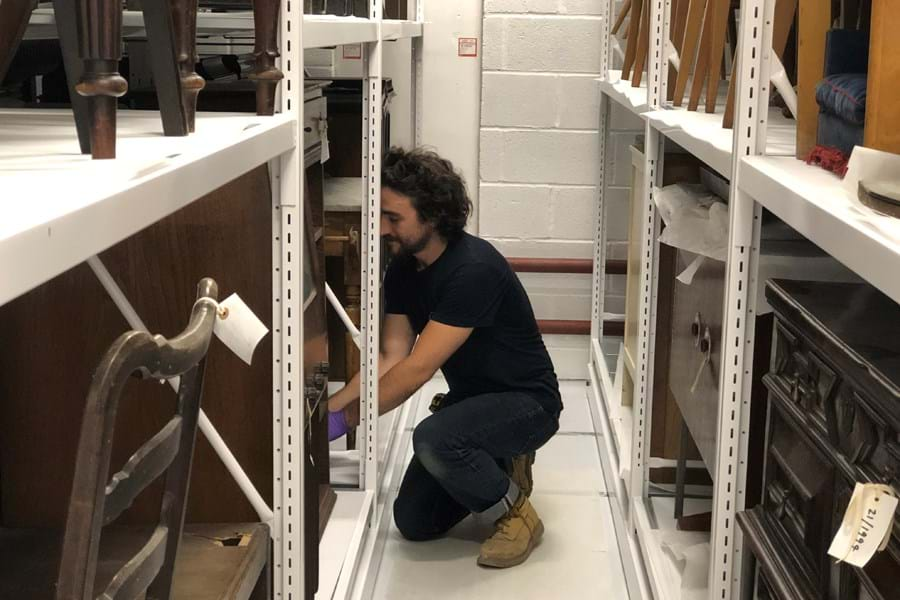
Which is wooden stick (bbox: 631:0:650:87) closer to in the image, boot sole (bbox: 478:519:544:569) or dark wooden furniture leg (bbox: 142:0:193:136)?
boot sole (bbox: 478:519:544:569)

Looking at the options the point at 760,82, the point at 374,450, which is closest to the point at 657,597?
the point at 374,450

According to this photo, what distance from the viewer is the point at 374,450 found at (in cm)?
312

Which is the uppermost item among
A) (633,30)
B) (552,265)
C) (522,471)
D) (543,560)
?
(633,30)

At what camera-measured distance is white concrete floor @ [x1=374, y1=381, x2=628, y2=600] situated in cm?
298

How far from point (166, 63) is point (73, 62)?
122 mm

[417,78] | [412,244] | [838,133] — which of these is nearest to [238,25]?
[412,244]

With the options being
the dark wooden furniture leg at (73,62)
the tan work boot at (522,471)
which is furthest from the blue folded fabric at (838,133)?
the tan work boot at (522,471)

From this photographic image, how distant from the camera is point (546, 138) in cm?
474

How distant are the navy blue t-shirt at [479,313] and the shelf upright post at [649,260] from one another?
14.5 inches

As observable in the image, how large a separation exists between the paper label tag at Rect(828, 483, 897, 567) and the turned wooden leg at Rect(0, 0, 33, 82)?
106 centimetres

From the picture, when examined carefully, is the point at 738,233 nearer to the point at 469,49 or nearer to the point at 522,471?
the point at 522,471

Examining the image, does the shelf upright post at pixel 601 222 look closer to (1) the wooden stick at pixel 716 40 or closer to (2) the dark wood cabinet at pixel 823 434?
(1) the wooden stick at pixel 716 40

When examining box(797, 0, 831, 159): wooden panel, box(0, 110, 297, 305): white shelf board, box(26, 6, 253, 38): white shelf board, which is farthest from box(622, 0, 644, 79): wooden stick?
box(0, 110, 297, 305): white shelf board

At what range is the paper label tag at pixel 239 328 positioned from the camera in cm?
140
